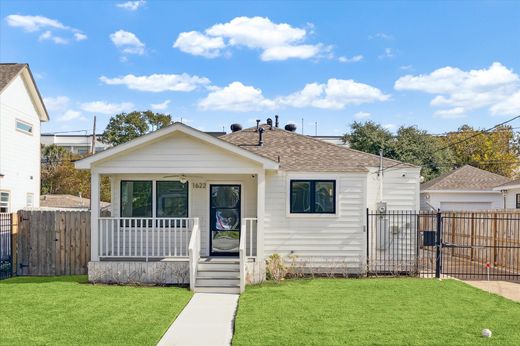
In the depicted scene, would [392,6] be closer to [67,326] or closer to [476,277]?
[476,277]

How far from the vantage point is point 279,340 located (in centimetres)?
710

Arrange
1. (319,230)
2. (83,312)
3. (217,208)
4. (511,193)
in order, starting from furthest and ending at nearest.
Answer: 1. (511,193)
2. (217,208)
3. (319,230)
4. (83,312)

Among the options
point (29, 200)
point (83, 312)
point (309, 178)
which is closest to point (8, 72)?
point (29, 200)

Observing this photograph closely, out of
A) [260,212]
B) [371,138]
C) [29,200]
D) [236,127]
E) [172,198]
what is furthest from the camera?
[371,138]

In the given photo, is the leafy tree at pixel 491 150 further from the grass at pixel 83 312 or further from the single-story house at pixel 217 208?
the grass at pixel 83 312

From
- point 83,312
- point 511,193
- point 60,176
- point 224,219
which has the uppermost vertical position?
point 60,176

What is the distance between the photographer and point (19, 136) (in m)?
19.8

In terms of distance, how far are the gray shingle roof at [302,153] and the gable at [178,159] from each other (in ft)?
4.53

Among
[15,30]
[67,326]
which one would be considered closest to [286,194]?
[67,326]

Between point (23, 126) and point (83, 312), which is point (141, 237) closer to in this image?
point (83, 312)

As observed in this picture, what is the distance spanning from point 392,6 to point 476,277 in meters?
8.56

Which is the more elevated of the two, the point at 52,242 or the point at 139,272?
the point at 52,242

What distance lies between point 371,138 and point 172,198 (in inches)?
1029

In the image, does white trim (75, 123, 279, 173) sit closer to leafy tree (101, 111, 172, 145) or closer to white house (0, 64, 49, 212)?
white house (0, 64, 49, 212)
